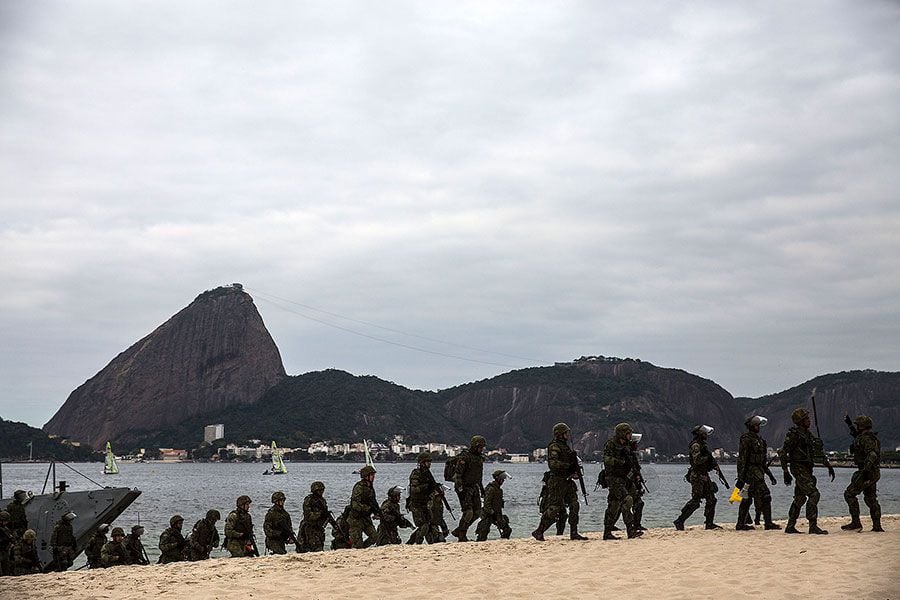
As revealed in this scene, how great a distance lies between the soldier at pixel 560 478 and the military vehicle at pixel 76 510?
10.8m

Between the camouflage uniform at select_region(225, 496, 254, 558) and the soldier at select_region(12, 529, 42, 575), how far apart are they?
3431 mm

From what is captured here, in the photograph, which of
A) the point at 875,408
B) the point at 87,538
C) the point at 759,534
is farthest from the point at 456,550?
the point at 875,408

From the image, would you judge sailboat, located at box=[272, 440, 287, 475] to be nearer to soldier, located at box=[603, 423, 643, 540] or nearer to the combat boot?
soldier, located at box=[603, 423, 643, 540]

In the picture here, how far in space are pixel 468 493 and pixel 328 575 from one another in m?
5.43

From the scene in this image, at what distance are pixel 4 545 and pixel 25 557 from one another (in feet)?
1.84

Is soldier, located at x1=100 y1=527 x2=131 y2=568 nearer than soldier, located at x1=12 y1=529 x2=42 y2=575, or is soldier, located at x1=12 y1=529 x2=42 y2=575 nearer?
soldier, located at x1=12 y1=529 x2=42 y2=575

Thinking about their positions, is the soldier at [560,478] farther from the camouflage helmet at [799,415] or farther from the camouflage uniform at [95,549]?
the camouflage uniform at [95,549]

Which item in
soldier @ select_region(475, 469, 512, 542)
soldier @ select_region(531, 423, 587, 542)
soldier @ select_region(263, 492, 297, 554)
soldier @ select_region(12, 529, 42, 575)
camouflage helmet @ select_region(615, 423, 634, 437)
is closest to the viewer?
camouflage helmet @ select_region(615, 423, 634, 437)

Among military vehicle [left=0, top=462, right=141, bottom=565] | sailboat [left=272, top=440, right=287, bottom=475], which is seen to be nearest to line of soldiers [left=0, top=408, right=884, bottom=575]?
military vehicle [left=0, top=462, right=141, bottom=565]

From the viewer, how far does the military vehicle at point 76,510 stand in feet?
71.7

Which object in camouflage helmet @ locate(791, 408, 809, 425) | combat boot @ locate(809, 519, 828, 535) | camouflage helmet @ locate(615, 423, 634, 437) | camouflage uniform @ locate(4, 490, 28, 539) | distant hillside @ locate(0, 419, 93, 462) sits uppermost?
distant hillside @ locate(0, 419, 93, 462)

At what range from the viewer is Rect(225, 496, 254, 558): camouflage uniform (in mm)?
17766

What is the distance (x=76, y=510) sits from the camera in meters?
22.5

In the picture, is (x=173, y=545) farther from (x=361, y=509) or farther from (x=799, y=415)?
(x=799, y=415)
